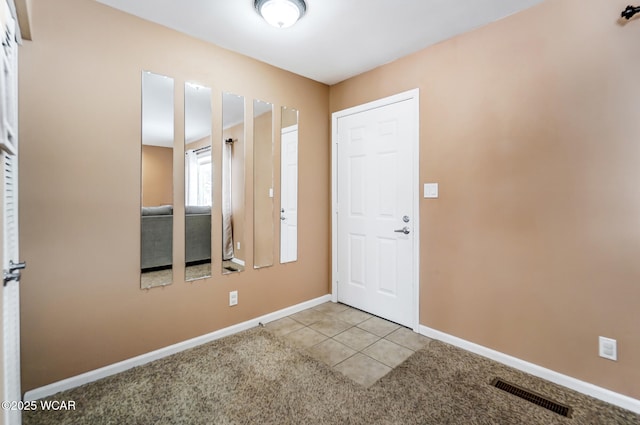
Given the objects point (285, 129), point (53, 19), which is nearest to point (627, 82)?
point (285, 129)

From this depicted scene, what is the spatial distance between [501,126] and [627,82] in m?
0.64

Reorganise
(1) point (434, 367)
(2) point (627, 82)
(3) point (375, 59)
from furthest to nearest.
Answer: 1. (3) point (375, 59)
2. (1) point (434, 367)
3. (2) point (627, 82)

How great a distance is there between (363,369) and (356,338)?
46cm

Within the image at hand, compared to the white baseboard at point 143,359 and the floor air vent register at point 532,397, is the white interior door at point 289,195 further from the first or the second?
the floor air vent register at point 532,397

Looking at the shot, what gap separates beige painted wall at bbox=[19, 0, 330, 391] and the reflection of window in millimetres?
60

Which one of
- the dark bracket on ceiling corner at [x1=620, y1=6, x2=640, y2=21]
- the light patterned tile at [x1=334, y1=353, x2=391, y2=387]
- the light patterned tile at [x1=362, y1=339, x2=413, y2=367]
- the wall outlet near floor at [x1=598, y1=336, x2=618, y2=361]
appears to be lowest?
the light patterned tile at [x1=334, y1=353, x2=391, y2=387]

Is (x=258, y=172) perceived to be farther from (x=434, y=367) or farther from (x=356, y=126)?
(x=434, y=367)

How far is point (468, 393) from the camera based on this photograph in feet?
5.99

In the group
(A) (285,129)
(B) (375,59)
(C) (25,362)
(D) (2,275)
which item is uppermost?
(B) (375,59)

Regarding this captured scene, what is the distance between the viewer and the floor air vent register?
1684 mm

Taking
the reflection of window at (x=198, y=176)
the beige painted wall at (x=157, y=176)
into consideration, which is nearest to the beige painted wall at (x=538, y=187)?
the reflection of window at (x=198, y=176)

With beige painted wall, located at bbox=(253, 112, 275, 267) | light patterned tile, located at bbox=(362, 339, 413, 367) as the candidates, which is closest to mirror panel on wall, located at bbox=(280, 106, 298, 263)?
beige painted wall, located at bbox=(253, 112, 275, 267)

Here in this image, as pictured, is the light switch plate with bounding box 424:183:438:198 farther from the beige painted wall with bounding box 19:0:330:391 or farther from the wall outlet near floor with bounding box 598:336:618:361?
the beige painted wall with bounding box 19:0:330:391

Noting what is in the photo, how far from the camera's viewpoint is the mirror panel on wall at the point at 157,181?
2.15 metres
